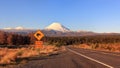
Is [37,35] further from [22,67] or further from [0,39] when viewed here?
[0,39]

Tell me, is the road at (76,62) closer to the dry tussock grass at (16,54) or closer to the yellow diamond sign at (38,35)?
the dry tussock grass at (16,54)

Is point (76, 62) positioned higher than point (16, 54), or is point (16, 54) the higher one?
point (16, 54)

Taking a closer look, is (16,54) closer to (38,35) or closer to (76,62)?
(38,35)

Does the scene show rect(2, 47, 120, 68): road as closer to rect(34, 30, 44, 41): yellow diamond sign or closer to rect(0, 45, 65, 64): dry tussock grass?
rect(0, 45, 65, 64): dry tussock grass

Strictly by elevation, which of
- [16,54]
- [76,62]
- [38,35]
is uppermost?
[38,35]

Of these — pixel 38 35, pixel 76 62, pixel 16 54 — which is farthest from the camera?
pixel 38 35

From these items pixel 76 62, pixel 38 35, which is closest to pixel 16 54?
pixel 38 35

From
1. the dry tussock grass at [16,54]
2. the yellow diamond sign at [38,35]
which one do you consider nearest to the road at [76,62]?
the dry tussock grass at [16,54]

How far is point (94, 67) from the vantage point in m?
17.6

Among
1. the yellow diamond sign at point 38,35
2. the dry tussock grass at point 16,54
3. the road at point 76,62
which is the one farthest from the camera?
the yellow diamond sign at point 38,35

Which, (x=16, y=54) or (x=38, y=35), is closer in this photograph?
(x=16, y=54)

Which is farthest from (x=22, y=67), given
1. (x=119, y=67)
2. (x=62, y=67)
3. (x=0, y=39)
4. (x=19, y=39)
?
(x=19, y=39)

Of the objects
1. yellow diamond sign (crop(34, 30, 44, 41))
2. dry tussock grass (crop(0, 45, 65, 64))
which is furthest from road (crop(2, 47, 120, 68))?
yellow diamond sign (crop(34, 30, 44, 41))

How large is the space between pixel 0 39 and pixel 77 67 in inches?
5360
